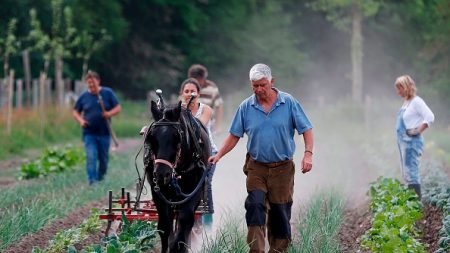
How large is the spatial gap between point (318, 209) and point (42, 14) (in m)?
27.7

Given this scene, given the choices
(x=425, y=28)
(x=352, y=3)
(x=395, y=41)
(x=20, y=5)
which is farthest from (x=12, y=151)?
(x=395, y=41)

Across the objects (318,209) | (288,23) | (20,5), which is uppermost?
(288,23)

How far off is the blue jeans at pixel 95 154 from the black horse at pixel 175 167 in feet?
20.4

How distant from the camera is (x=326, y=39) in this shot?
60000 millimetres

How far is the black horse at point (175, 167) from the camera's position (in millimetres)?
8984

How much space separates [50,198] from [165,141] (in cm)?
493

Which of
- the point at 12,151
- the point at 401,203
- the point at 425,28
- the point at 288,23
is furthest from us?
the point at 288,23

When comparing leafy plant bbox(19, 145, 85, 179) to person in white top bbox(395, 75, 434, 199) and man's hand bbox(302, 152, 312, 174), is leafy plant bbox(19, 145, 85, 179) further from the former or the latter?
man's hand bbox(302, 152, 312, 174)

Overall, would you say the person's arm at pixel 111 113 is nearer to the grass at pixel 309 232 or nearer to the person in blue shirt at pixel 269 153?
the grass at pixel 309 232

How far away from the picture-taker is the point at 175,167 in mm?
9141

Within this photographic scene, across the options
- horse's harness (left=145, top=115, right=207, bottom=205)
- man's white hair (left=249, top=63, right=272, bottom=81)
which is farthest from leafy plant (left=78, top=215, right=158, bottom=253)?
man's white hair (left=249, top=63, right=272, bottom=81)

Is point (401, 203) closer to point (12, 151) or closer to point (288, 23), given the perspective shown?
point (12, 151)

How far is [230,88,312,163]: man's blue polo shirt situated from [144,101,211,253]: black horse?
22.2 inches

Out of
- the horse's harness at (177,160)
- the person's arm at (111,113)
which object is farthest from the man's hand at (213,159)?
the person's arm at (111,113)
